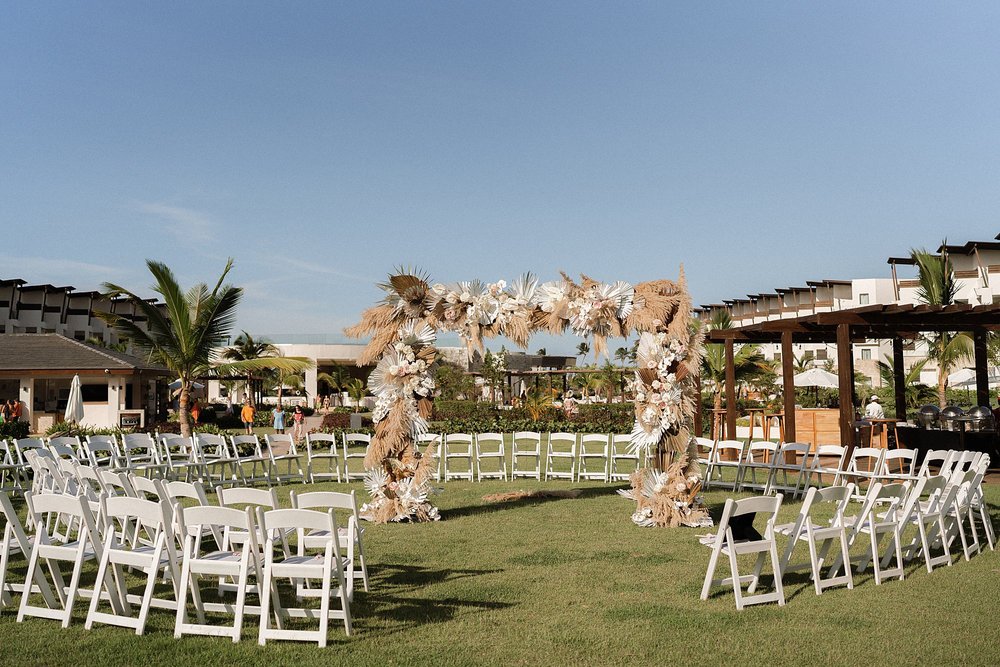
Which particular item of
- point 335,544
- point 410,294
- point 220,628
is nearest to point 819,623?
point 335,544

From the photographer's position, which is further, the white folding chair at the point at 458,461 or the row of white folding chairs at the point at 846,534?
the white folding chair at the point at 458,461

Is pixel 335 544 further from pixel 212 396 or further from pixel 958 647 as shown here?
pixel 212 396

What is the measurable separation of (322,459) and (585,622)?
1426 centimetres

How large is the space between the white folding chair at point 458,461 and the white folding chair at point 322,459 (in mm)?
1913

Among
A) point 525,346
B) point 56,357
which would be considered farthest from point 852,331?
point 56,357

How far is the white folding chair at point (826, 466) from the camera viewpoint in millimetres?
11248

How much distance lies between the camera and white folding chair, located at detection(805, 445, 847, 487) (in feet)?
36.9

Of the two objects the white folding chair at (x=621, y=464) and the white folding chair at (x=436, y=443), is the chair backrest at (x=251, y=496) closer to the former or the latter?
the white folding chair at (x=436, y=443)

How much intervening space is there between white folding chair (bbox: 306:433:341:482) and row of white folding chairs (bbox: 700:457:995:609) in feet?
27.1

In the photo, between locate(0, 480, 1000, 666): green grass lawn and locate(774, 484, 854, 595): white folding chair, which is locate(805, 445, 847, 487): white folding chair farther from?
locate(774, 484, 854, 595): white folding chair

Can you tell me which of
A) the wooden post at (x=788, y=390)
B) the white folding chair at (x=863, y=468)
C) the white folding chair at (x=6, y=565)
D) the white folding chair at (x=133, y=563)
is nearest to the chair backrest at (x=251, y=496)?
the white folding chair at (x=133, y=563)

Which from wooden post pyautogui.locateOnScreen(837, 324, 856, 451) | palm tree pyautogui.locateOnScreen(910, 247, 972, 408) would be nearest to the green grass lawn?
wooden post pyautogui.locateOnScreen(837, 324, 856, 451)

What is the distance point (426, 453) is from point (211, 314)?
12359 mm

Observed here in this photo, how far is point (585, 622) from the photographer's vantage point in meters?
5.62
